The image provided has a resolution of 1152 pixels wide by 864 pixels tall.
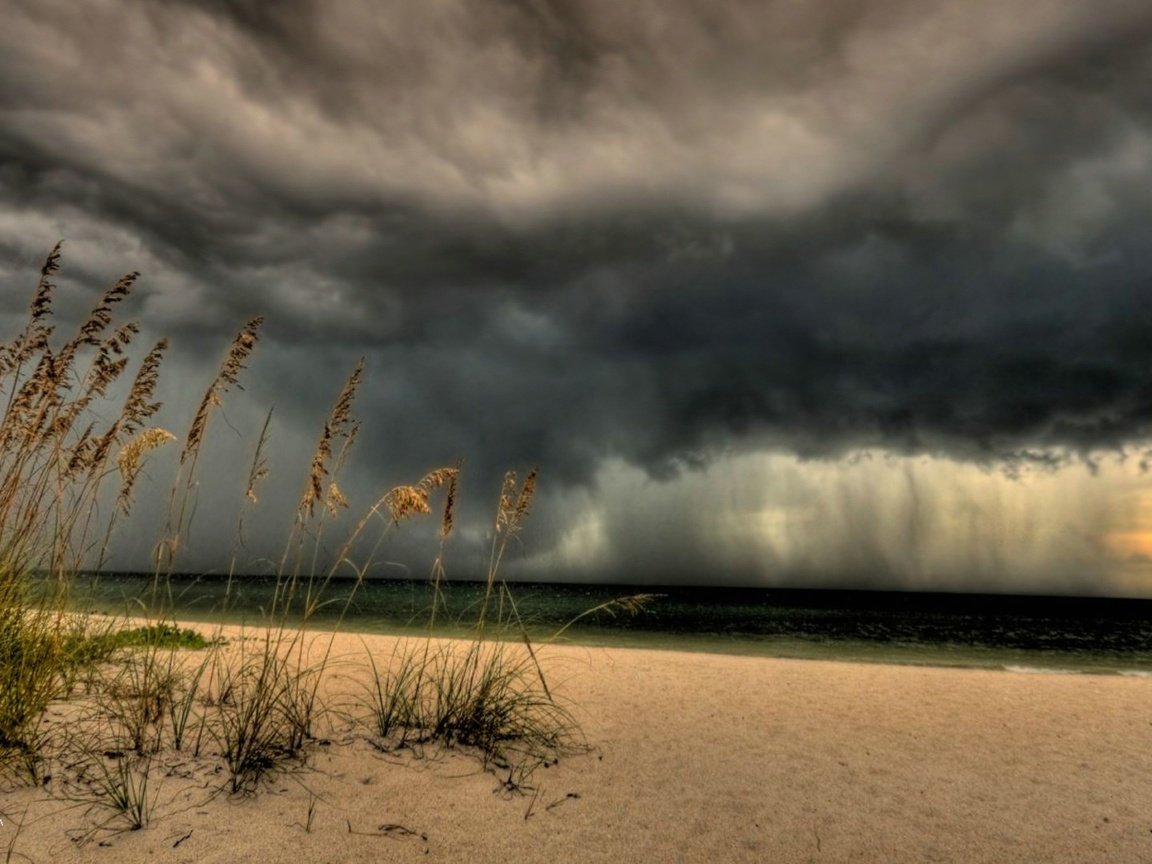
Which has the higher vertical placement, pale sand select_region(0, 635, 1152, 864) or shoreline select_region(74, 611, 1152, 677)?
pale sand select_region(0, 635, 1152, 864)

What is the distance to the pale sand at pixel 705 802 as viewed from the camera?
10.6 feet

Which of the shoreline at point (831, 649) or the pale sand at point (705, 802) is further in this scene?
the shoreline at point (831, 649)

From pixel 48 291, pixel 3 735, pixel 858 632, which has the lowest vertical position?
pixel 858 632

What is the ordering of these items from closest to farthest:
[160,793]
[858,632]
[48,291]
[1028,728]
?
1. [160,793]
2. [48,291]
3. [1028,728]
4. [858,632]

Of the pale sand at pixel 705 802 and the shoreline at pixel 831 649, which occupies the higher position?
the pale sand at pixel 705 802

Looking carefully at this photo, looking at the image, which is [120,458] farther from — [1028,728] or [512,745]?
[1028,728]

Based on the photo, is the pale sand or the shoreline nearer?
the pale sand

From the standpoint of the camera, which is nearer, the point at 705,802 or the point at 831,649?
the point at 705,802

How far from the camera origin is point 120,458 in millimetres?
3998

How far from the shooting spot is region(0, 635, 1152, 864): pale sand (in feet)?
10.6

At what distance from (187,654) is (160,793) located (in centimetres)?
400

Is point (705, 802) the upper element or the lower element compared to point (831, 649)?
upper

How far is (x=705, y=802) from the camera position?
4.08m

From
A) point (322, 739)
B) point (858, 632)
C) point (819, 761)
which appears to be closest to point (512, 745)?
point (322, 739)
